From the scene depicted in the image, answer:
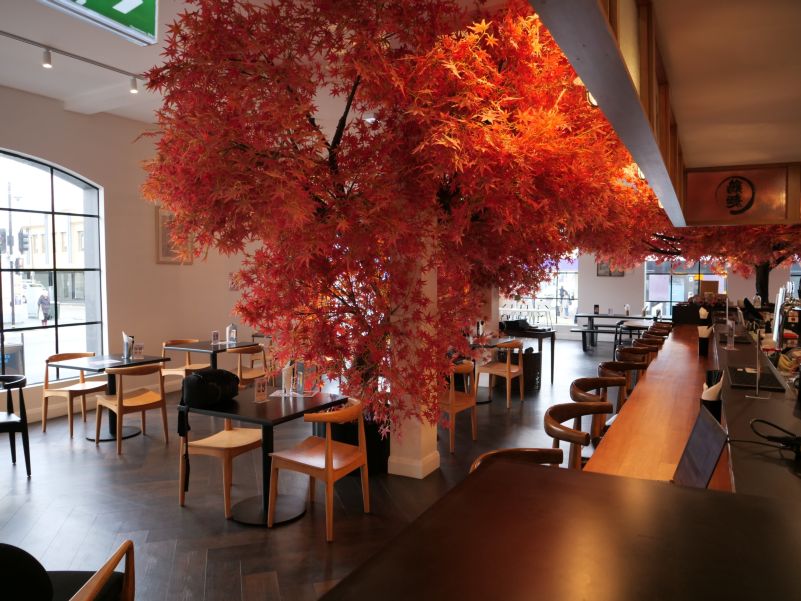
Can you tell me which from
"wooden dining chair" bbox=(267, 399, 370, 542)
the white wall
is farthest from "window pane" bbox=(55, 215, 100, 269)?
"wooden dining chair" bbox=(267, 399, 370, 542)

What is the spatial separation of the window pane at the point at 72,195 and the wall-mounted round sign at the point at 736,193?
→ 7095 mm

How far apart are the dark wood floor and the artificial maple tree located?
887 mm

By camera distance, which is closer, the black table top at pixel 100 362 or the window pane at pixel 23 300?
the black table top at pixel 100 362

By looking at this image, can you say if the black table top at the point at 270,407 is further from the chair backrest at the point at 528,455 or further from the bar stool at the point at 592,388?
the chair backrest at the point at 528,455

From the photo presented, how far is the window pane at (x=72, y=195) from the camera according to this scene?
709 cm

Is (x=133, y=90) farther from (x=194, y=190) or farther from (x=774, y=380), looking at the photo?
(x=774, y=380)

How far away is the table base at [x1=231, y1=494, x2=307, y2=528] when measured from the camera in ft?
12.6

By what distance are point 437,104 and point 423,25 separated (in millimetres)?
464

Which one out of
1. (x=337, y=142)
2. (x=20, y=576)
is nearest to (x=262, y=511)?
(x=337, y=142)

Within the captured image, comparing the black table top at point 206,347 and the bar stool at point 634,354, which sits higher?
the bar stool at point 634,354

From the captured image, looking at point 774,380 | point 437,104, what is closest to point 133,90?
point 437,104

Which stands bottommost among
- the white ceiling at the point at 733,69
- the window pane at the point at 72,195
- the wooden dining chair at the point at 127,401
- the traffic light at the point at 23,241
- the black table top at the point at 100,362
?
the wooden dining chair at the point at 127,401

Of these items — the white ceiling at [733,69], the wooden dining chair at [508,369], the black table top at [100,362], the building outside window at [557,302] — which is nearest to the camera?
the white ceiling at [733,69]

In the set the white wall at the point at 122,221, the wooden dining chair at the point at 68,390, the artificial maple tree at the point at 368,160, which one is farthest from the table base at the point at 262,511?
the white wall at the point at 122,221
